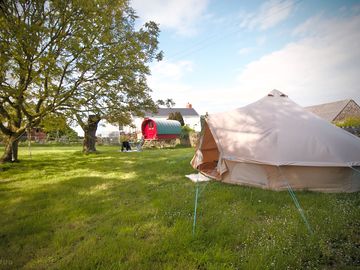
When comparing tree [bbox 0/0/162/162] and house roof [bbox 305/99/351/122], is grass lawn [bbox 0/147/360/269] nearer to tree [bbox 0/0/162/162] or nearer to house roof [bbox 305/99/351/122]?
tree [bbox 0/0/162/162]

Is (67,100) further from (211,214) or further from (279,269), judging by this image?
(279,269)

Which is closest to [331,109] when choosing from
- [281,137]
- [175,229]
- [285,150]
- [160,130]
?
[160,130]

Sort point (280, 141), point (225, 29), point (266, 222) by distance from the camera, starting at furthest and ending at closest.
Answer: point (225, 29) → point (280, 141) → point (266, 222)

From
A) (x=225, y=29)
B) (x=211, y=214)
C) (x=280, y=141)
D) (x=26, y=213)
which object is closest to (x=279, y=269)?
(x=211, y=214)

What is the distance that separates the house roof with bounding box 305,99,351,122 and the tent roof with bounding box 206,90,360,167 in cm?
3004

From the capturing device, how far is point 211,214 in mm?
3828

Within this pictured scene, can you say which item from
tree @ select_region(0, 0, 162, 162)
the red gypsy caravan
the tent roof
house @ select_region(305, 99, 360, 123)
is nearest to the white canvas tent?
the tent roof

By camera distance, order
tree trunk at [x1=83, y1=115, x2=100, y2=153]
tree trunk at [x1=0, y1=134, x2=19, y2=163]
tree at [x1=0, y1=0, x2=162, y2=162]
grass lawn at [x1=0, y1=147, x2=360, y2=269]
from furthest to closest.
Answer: tree trunk at [x1=83, y1=115, x2=100, y2=153]
tree trunk at [x1=0, y1=134, x2=19, y2=163]
tree at [x1=0, y1=0, x2=162, y2=162]
grass lawn at [x1=0, y1=147, x2=360, y2=269]

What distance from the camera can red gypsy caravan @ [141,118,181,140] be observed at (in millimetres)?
22188

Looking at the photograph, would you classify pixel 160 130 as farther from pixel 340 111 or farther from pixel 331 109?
pixel 331 109

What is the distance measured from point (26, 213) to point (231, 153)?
191 inches

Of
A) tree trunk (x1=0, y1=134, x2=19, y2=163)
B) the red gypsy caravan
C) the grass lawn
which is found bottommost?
the grass lawn

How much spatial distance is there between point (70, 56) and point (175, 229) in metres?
8.95

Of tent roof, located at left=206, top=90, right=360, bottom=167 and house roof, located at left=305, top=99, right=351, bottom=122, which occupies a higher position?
house roof, located at left=305, top=99, right=351, bottom=122
